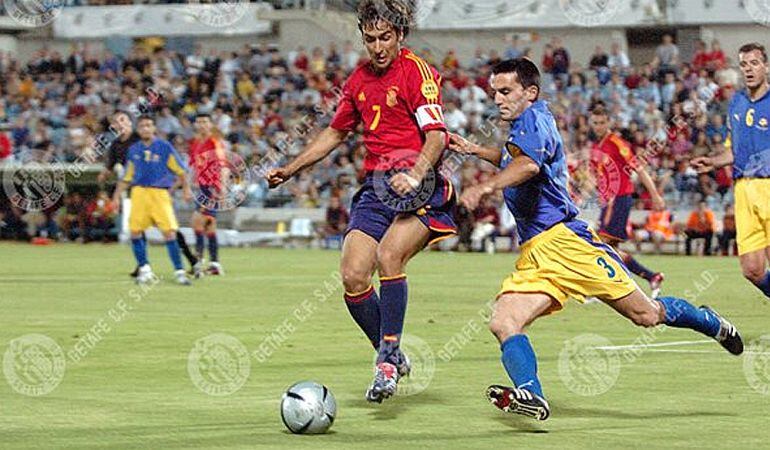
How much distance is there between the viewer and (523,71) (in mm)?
8750

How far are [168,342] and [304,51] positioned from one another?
93.3 ft

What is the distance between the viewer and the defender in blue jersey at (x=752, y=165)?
493 inches

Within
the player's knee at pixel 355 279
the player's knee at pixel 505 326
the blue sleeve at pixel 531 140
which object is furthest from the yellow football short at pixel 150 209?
the blue sleeve at pixel 531 140

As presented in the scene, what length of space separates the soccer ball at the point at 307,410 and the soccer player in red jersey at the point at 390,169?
1306 millimetres

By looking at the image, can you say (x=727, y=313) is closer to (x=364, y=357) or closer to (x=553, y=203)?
(x=364, y=357)

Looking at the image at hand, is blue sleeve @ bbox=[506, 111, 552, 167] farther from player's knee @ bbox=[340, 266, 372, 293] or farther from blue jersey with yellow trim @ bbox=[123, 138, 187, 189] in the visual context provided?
Result: blue jersey with yellow trim @ bbox=[123, 138, 187, 189]

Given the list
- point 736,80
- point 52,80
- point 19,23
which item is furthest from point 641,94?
point 19,23

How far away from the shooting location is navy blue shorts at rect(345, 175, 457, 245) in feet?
32.7

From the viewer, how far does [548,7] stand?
39.4 m

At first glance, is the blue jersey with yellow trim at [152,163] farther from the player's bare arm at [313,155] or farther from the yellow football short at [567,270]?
the yellow football short at [567,270]

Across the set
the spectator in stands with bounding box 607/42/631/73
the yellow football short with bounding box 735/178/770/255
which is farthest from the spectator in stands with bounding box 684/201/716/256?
the yellow football short with bounding box 735/178/770/255

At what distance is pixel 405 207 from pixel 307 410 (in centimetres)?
218

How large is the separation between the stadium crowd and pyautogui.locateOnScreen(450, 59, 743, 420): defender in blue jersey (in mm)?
20389

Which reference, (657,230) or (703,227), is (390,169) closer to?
(703,227)
